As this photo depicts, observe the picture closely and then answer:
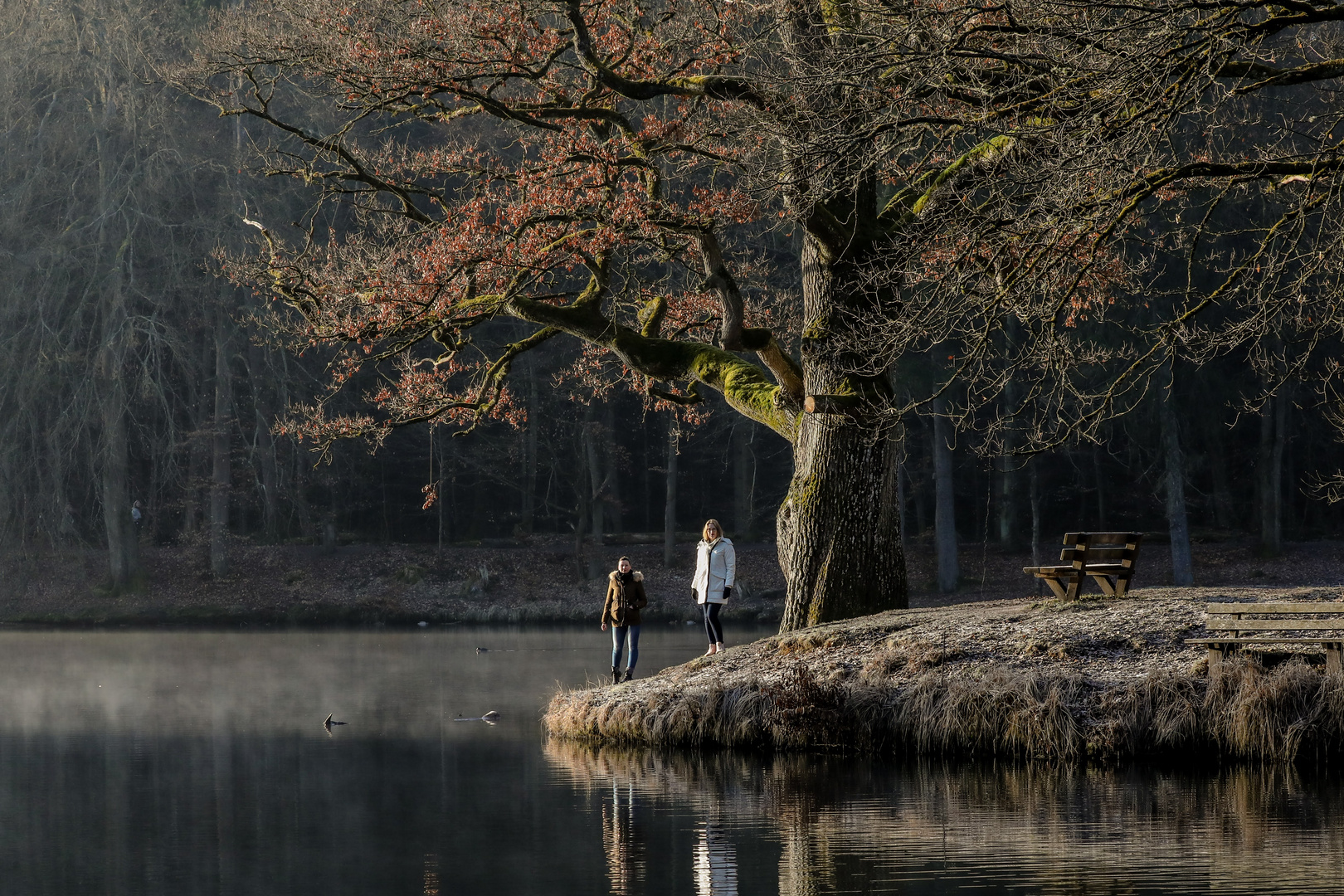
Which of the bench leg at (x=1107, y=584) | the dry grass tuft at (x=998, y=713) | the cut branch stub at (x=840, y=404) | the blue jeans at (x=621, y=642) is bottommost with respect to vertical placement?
the dry grass tuft at (x=998, y=713)

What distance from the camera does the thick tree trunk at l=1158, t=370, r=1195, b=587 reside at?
35406 millimetres

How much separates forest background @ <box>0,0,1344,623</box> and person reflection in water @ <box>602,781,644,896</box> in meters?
23.7

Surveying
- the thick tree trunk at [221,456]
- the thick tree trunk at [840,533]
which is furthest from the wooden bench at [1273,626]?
the thick tree trunk at [221,456]

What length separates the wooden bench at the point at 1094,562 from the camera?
15406mm

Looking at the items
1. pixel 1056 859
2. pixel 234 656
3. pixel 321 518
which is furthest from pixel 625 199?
pixel 321 518

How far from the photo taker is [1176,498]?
3581 cm

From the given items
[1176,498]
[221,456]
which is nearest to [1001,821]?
[1176,498]

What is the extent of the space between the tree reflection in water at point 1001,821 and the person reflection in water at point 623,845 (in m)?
0.29

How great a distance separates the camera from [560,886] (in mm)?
8133

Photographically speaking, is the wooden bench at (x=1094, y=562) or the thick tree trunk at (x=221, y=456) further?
the thick tree trunk at (x=221, y=456)

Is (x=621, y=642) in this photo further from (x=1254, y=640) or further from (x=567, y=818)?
(x=1254, y=640)

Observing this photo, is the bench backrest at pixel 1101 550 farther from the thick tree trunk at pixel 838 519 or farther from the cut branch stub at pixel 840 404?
the cut branch stub at pixel 840 404

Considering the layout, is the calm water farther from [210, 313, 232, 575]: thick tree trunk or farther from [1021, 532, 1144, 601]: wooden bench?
[210, 313, 232, 575]: thick tree trunk

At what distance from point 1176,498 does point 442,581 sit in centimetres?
1885
